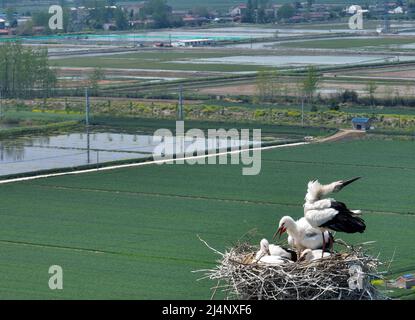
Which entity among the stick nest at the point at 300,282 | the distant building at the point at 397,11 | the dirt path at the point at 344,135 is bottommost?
the dirt path at the point at 344,135

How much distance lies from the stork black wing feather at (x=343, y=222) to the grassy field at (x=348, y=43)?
2456 inches

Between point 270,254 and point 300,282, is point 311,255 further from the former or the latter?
point 300,282

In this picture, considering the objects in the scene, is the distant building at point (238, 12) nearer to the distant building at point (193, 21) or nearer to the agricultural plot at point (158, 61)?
the distant building at point (193, 21)

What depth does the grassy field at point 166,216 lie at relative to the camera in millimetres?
17047

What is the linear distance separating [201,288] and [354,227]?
23.8ft

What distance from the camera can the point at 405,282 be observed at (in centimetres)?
1631

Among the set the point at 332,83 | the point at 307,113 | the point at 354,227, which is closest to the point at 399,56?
the point at 332,83

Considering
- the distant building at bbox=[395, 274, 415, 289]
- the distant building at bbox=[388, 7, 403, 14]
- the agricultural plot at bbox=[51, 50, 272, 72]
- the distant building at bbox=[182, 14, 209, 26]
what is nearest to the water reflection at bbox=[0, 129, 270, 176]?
the distant building at bbox=[395, 274, 415, 289]

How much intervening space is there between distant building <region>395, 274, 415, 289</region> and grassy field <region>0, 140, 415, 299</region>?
766mm

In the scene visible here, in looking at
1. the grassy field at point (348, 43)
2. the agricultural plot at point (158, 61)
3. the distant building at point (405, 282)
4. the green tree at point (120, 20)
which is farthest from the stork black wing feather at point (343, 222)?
the green tree at point (120, 20)

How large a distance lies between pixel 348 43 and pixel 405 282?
59.3 metres

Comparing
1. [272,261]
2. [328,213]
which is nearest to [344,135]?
[328,213]

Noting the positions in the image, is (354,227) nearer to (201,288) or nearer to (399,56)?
(201,288)

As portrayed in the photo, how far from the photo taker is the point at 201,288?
53.3 ft
